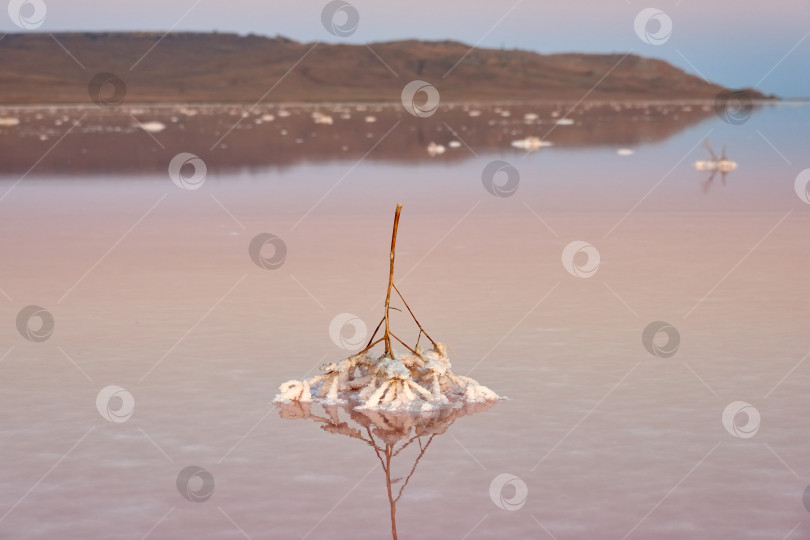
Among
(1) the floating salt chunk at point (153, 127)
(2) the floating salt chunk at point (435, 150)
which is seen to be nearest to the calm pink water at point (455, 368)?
(2) the floating salt chunk at point (435, 150)

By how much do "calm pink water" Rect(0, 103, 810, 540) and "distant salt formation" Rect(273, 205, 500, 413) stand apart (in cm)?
26

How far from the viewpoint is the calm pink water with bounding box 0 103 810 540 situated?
5426mm

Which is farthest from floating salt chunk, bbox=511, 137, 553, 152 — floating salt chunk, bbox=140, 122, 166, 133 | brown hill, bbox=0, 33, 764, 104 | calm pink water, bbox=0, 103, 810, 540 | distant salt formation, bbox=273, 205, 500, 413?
brown hill, bbox=0, 33, 764, 104

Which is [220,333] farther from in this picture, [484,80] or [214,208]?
[484,80]

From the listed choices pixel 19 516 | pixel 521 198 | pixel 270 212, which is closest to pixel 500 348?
pixel 19 516

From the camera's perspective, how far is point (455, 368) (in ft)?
25.3

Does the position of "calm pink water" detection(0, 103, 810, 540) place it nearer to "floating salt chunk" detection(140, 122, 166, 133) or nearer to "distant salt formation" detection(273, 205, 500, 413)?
"distant salt formation" detection(273, 205, 500, 413)

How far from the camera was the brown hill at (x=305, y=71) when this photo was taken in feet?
412

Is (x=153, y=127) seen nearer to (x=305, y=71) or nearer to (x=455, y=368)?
(x=455, y=368)

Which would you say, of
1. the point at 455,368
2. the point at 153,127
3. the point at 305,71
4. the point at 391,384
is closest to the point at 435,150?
the point at 153,127

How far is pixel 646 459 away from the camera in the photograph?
6.01 m

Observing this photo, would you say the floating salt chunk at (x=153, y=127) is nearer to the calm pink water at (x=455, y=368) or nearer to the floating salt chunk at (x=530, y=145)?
the floating salt chunk at (x=530, y=145)

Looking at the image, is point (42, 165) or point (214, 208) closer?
point (214, 208)

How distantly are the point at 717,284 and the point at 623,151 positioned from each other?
19.2 metres
